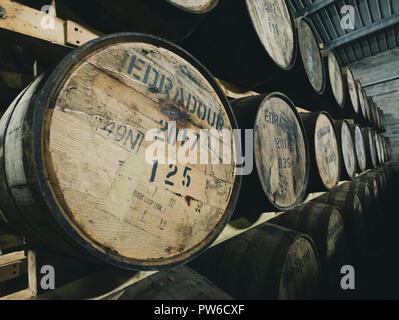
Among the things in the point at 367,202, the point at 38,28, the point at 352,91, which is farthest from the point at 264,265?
the point at 352,91

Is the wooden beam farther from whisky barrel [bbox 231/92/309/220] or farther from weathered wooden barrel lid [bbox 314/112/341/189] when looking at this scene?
weathered wooden barrel lid [bbox 314/112/341/189]

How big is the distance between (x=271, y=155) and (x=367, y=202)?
3.99 metres

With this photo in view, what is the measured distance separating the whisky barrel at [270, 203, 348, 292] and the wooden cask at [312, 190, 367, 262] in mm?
674

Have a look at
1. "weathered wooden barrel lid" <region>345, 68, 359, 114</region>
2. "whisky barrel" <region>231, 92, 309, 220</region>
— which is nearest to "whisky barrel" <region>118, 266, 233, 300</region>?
"whisky barrel" <region>231, 92, 309, 220</region>

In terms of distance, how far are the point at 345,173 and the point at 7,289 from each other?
4.07m

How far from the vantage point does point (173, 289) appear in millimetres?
1046

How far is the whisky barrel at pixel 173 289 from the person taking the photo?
0.99m

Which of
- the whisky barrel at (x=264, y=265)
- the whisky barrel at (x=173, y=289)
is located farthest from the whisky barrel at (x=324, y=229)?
the whisky barrel at (x=173, y=289)

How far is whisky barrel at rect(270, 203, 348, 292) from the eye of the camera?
2.20m

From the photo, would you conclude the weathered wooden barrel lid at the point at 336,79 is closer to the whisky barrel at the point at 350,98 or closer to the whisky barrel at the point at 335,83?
the whisky barrel at the point at 335,83

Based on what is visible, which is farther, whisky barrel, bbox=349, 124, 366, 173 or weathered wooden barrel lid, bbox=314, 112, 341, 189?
whisky barrel, bbox=349, 124, 366, 173

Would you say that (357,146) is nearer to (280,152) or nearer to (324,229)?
(324,229)
